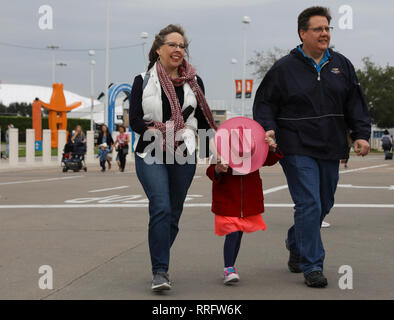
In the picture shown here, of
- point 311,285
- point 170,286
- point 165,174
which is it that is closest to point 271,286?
Answer: point 311,285

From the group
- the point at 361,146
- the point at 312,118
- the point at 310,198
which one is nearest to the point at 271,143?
the point at 312,118

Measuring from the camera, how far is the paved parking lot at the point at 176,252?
4.70m

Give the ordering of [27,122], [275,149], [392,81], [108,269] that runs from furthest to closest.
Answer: [392,81], [27,122], [108,269], [275,149]

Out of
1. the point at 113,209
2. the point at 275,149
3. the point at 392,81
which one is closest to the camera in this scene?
the point at 275,149

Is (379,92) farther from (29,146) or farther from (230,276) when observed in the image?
(230,276)

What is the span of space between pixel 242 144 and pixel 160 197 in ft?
2.45

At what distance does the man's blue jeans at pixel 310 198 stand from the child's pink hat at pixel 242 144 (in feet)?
1.00

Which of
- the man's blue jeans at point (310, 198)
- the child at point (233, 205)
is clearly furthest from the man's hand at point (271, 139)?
the man's blue jeans at point (310, 198)

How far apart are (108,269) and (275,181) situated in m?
11.2

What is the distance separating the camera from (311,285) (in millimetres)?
4777

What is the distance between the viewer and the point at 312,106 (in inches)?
197

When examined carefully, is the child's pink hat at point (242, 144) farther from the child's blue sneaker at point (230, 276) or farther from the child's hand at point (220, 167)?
the child's blue sneaker at point (230, 276)

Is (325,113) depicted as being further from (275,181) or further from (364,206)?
(275,181)

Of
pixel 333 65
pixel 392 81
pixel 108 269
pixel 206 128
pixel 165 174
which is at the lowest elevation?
pixel 108 269
